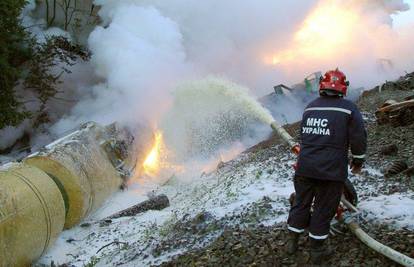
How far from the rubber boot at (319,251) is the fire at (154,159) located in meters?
6.86

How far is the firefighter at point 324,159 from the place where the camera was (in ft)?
13.4

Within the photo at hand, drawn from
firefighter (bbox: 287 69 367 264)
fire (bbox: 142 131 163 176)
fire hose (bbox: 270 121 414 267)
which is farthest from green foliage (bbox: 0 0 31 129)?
firefighter (bbox: 287 69 367 264)

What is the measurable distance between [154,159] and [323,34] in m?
12.2

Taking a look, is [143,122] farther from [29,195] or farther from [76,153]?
[29,195]

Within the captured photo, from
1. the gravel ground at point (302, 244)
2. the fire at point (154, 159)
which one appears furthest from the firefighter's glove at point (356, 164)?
the fire at point (154, 159)

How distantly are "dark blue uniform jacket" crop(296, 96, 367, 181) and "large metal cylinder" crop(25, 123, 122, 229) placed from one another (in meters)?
4.00

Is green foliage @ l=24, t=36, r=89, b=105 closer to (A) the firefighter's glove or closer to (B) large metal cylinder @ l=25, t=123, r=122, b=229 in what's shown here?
(B) large metal cylinder @ l=25, t=123, r=122, b=229

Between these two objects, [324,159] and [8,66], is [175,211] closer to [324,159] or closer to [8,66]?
[324,159]

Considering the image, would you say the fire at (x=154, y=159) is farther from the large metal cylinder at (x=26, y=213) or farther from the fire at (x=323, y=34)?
the fire at (x=323, y=34)

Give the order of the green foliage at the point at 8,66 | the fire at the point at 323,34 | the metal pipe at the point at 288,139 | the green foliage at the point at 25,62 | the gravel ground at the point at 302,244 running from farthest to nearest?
1. the fire at the point at 323,34
2. the green foliage at the point at 25,62
3. the green foliage at the point at 8,66
4. the metal pipe at the point at 288,139
5. the gravel ground at the point at 302,244

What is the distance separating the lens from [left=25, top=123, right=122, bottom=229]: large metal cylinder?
698cm

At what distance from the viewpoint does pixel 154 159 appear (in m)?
11.0

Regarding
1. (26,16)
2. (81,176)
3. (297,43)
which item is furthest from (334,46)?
(81,176)

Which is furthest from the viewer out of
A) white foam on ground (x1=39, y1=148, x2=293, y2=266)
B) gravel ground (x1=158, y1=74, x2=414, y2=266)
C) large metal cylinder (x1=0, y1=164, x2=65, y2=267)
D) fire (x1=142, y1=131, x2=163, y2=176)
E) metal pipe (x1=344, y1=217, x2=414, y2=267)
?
fire (x1=142, y1=131, x2=163, y2=176)
